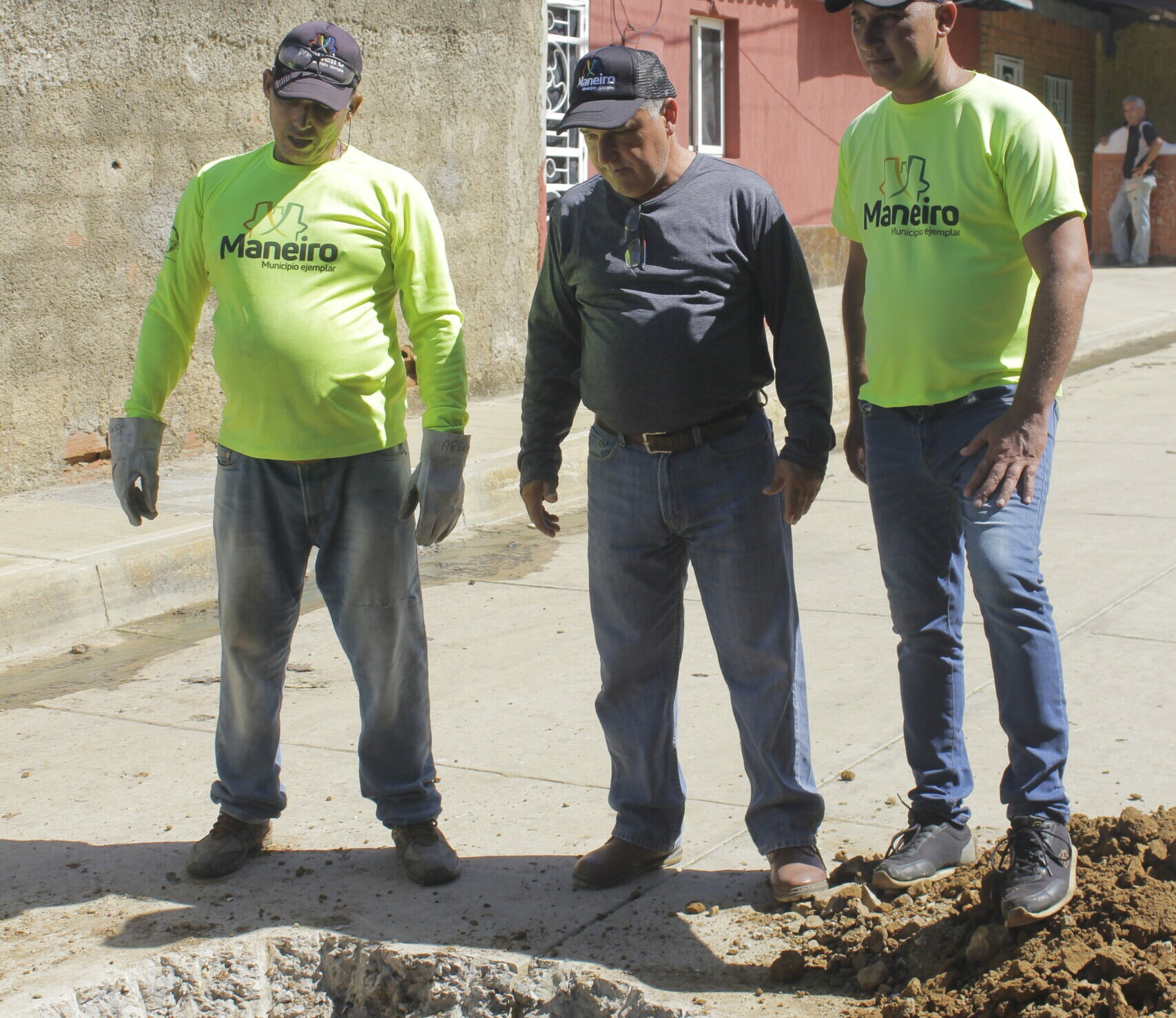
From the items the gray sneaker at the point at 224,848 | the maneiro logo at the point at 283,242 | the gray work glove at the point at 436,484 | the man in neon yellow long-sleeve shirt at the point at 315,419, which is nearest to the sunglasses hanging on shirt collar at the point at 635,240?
the man in neon yellow long-sleeve shirt at the point at 315,419

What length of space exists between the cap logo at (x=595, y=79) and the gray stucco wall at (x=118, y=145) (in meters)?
4.82

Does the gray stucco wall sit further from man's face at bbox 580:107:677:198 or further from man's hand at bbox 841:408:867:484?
man's hand at bbox 841:408:867:484

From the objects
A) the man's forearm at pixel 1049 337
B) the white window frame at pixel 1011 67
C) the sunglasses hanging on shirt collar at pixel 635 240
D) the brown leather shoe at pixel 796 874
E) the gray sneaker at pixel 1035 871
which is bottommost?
the brown leather shoe at pixel 796 874

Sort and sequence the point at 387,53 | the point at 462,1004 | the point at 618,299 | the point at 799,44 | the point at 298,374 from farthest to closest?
the point at 799,44, the point at 387,53, the point at 298,374, the point at 618,299, the point at 462,1004

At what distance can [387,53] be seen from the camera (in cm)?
930

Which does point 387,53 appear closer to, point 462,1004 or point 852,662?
point 852,662

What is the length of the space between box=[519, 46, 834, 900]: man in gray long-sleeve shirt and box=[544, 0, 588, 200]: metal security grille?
9295 mm

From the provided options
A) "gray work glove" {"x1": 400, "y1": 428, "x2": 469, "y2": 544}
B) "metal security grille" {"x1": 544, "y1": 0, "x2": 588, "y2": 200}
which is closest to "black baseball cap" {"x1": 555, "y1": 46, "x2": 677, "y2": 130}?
"gray work glove" {"x1": 400, "y1": 428, "x2": 469, "y2": 544}

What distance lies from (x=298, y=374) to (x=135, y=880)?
4.20 feet

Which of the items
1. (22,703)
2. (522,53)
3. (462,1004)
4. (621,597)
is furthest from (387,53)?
(462,1004)

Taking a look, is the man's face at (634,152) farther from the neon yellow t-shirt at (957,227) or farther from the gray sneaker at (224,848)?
the gray sneaker at (224,848)

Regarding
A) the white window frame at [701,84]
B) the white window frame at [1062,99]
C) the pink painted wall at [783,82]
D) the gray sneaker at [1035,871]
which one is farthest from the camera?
the white window frame at [1062,99]

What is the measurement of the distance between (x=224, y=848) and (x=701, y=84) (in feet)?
40.6

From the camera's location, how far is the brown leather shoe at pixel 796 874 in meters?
3.34
